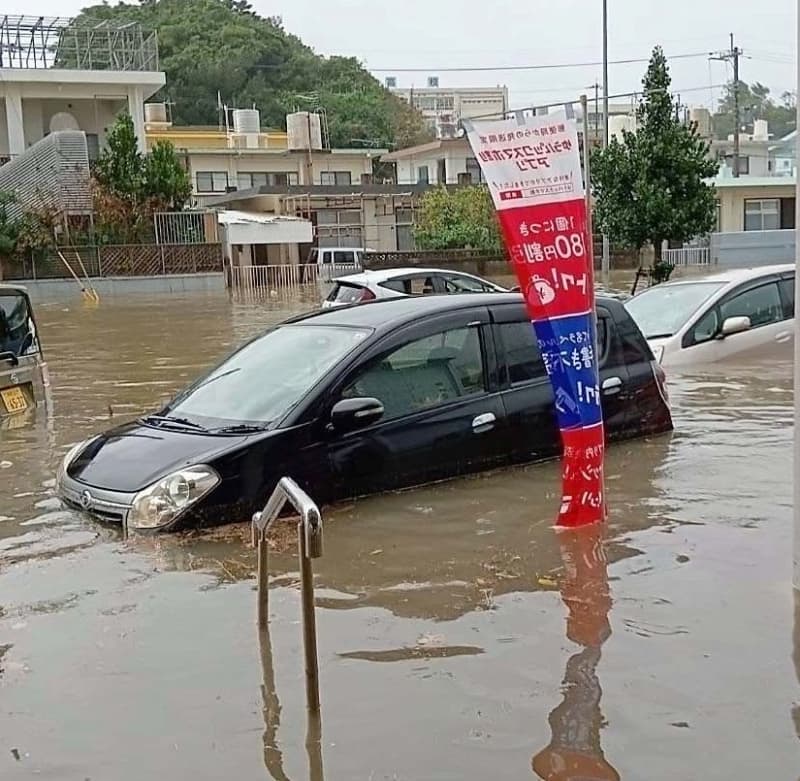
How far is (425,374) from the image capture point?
7.10m

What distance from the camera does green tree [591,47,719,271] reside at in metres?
25.6

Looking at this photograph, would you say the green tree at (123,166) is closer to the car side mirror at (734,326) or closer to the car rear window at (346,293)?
the car rear window at (346,293)

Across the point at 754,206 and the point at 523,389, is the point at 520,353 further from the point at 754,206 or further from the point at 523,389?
the point at 754,206

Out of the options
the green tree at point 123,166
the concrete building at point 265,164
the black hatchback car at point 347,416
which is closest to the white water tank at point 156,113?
the concrete building at point 265,164

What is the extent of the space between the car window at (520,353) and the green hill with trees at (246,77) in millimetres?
Result: 60490

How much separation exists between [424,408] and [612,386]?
177 centimetres

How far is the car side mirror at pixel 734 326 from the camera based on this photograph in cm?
1224

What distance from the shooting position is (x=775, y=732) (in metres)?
3.81

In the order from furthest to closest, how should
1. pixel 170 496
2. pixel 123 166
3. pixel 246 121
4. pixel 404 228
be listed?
pixel 246 121 < pixel 404 228 < pixel 123 166 < pixel 170 496

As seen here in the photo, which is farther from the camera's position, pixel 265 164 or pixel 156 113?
pixel 156 113

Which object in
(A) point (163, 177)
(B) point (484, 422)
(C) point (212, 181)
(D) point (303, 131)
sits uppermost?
(D) point (303, 131)

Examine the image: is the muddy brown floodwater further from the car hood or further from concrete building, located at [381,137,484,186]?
concrete building, located at [381,137,484,186]

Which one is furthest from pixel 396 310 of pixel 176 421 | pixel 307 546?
pixel 307 546

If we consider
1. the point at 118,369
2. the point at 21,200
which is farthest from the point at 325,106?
the point at 118,369
